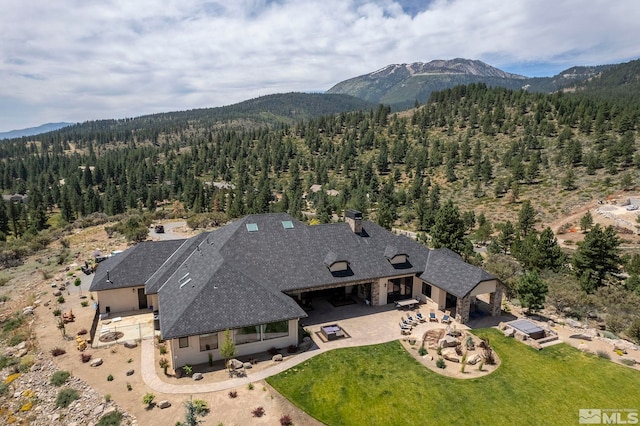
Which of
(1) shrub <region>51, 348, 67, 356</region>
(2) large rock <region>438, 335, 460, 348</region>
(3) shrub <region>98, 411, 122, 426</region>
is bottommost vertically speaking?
(2) large rock <region>438, 335, 460, 348</region>

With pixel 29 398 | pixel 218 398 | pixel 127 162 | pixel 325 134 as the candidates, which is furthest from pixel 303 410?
pixel 127 162

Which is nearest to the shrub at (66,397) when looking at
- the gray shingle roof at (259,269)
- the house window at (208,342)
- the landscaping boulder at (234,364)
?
the gray shingle roof at (259,269)

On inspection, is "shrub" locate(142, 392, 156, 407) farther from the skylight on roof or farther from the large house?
the skylight on roof

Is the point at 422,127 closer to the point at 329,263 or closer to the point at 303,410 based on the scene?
the point at 329,263

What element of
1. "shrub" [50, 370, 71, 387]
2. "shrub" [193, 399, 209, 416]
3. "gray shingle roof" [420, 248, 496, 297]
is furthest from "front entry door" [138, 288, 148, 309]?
"gray shingle roof" [420, 248, 496, 297]

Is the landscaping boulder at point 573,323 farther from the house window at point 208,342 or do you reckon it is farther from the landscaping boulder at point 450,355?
the house window at point 208,342
